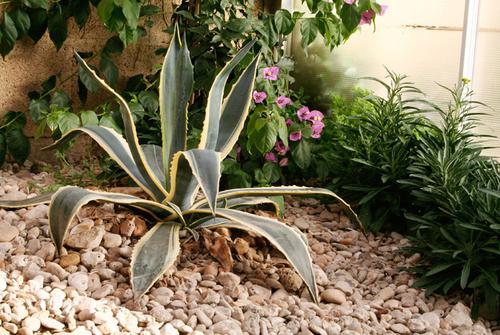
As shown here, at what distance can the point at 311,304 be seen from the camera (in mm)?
2240

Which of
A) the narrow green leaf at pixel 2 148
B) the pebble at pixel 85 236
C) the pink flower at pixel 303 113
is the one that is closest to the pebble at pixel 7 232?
the pebble at pixel 85 236

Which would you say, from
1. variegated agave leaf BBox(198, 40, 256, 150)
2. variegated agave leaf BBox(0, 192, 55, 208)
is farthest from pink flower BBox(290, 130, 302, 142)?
variegated agave leaf BBox(0, 192, 55, 208)

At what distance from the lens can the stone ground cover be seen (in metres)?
1.97

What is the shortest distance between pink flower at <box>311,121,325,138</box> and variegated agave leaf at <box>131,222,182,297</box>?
1.08 metres

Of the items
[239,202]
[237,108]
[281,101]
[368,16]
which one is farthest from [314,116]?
[239,202]

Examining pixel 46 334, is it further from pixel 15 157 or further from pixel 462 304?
pixel 15 157

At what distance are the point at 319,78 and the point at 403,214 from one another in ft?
3.61

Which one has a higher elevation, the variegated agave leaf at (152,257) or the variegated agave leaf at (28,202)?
the variegated agave leaf at (28,202)

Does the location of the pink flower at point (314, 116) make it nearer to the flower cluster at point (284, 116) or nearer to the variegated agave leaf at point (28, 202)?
the flower cluster at point (284, 116)

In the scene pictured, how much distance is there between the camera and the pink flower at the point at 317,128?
3.22m

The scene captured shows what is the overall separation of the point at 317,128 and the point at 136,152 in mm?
1014

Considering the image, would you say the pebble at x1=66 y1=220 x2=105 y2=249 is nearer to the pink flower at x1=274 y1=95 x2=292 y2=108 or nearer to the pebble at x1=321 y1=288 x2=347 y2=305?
the pebble at x1=321 y1=288 x2=347 y2=305

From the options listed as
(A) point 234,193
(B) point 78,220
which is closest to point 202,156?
(A) point 234,193

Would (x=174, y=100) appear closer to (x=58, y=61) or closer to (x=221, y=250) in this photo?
(x=221, y=250)
